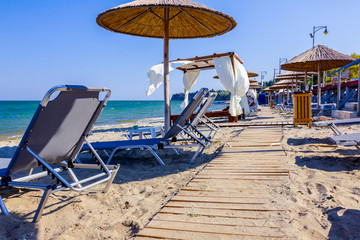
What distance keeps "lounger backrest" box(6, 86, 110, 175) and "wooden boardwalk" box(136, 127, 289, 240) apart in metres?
1.11

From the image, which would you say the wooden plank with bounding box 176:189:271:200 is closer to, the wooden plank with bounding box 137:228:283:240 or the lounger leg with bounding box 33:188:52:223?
the wooden plank with bounding box 137:228:283:240

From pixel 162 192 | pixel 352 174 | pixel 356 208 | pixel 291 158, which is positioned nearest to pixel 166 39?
pixel 291 158

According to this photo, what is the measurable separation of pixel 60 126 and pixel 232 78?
7.21 m

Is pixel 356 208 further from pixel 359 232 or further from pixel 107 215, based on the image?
pixel 107 215

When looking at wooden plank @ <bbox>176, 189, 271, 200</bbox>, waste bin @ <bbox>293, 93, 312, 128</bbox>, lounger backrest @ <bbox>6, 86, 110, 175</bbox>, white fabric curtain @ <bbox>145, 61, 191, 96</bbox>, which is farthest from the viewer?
white fabric curtain @ <bbox>145, 61, 191, 96</bbox>

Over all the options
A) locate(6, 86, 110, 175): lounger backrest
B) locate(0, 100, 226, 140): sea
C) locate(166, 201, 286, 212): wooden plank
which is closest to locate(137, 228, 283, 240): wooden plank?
locate(166, 201, 286, 212): wooden plank

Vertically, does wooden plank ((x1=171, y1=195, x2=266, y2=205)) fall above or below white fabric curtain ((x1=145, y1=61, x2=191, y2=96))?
below

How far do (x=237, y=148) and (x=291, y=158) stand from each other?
3.47 ft

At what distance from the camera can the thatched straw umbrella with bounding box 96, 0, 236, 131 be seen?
5359 millimetres

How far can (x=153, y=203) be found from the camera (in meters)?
2.52

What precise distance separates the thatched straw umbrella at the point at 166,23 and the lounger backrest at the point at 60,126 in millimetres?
2758

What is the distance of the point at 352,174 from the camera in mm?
3105

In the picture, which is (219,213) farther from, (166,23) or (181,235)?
(166,23)

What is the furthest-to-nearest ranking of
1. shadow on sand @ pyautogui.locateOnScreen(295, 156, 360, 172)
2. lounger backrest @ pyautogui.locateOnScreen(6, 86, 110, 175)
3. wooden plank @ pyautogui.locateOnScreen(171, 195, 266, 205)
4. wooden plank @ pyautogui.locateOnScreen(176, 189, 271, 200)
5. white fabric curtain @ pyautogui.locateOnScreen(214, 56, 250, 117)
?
white fabric curtain @ pyautogui.locateOnScreen(214, 56, 250, 117) < shadow on sand @ pyautogui.locateOnScreen(295, 156, 360, 172) < wooden plank @ pyautogui.locateOnScreen(176, 189, 271, 200) < wooden plank @ pyautogui.locateOnScreen(171, 195, 266, 205) < lounger backrest @ pyautogui.locateOnScreen(6, 86, 110, 175)
